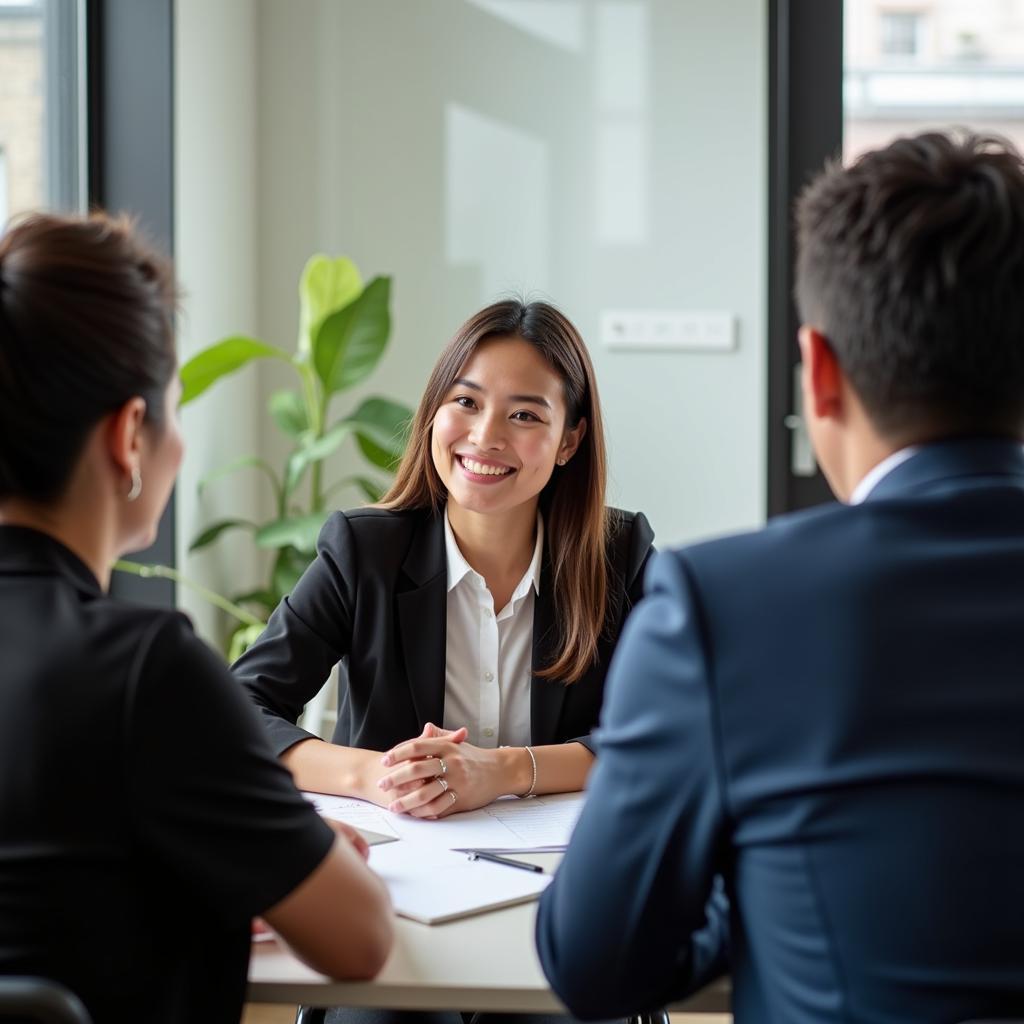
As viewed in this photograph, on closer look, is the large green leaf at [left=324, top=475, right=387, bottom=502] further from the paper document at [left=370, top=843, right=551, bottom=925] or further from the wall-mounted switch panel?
the paper document at [left=370, top=843, right=551, bottom=925]

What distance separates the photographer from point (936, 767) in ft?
2.94

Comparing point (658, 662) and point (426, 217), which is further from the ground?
point (426, 217)

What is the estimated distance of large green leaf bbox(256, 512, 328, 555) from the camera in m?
3.29

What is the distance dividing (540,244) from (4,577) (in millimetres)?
2936

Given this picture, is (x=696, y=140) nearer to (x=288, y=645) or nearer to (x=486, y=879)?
(x=288, y=645)

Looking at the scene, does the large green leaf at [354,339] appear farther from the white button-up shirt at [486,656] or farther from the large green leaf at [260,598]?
the white button-up shirt at [486,656]

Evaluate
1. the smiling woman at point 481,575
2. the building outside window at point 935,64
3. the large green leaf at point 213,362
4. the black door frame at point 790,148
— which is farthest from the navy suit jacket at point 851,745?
the building outside window at point 935,64

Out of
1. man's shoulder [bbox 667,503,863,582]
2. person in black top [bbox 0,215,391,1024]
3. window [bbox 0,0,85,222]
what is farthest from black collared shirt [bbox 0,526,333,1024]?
window [bbox 0,0,85,222]

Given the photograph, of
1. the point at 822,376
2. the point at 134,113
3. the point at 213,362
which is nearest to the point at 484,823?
the point at 822,376

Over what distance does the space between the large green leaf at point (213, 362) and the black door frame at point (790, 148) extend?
1451 mm

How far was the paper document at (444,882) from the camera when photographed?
50.4 inches

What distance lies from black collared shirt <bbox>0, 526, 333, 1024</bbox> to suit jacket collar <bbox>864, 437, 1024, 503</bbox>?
527mm

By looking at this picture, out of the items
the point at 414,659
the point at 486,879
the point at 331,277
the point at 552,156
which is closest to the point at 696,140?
the point at 552,156

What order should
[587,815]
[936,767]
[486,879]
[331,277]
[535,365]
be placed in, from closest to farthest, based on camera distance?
[936,767], [587,815], [486,879], [535,365], [331,277]
